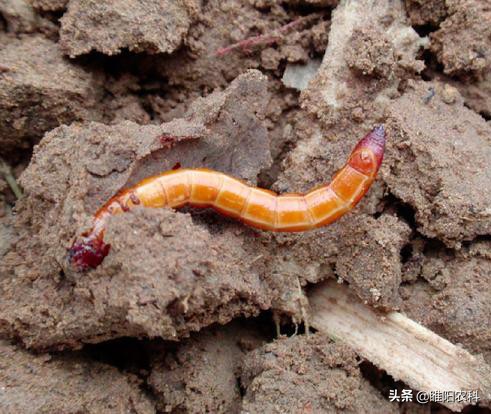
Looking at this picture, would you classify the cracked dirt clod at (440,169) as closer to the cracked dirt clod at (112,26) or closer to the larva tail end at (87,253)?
the cracked dirt clod at (112,26)

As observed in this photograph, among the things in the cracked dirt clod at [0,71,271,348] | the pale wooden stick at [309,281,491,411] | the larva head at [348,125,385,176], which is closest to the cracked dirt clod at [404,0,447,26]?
the larva head at [348,125,385,176]

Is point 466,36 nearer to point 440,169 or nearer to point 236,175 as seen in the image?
point 440,169

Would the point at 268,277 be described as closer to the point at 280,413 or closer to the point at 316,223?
the point at 316,223

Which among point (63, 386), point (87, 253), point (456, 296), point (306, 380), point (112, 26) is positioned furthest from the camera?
point (112, 26)

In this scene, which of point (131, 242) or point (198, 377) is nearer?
point (131, 242)

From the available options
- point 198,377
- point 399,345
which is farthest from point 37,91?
point 399,345

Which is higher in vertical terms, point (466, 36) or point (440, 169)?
point (466, 36)
